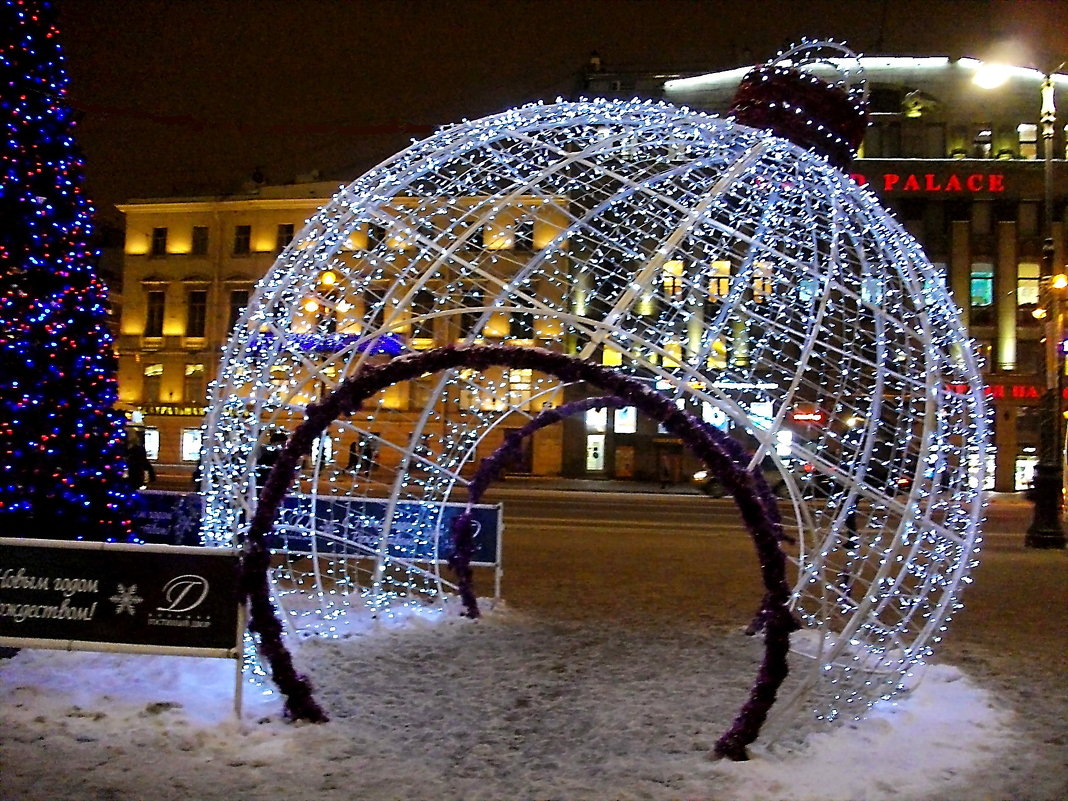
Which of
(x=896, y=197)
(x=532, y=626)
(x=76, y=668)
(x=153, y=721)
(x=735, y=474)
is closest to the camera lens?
(x=735, y=474)

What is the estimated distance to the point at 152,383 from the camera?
43.3 m

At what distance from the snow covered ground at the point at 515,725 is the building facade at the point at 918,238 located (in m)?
30.3

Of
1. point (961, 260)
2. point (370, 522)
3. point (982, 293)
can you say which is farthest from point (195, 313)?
point (370, 522)

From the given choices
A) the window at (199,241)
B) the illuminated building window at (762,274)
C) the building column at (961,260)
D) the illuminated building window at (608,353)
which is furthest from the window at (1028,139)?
the illuminated building window at (762,274)

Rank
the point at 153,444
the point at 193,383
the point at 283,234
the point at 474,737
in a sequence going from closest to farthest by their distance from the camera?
1. the point at 474,737
2. the point at 283,234
3. the point at 153,444
4. the point at 193,383

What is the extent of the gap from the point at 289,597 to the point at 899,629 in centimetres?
607

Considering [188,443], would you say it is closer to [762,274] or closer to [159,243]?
[159,243]

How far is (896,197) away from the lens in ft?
135

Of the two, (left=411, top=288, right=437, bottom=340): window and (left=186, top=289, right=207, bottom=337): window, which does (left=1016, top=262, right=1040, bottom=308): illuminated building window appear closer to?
(left=186, top=289, right=207, bottom=337): window

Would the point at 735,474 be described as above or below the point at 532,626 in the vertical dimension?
above

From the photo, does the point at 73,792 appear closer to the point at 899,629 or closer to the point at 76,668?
the point at 76,668

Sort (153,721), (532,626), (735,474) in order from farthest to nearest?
(532,626)
(153,721)
(735,474)

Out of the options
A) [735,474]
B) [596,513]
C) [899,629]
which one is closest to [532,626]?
[899,629]

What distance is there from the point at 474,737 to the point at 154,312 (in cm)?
4225
